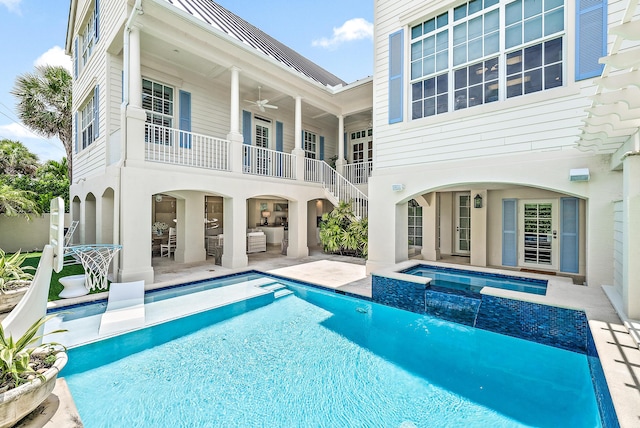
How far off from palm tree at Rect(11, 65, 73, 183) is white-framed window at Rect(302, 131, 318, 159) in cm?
1338

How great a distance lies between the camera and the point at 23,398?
2.15 meters

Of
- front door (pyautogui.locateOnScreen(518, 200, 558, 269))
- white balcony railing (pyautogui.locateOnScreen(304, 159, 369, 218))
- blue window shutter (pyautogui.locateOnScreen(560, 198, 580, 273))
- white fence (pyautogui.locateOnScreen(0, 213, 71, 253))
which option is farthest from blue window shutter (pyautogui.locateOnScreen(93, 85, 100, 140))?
blue window shutter (pyautogui.locateOnScreen(560, 198, 580, 273))

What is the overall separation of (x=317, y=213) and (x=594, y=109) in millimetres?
11930

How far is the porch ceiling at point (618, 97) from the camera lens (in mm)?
2381

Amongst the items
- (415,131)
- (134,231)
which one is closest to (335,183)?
(415,131)

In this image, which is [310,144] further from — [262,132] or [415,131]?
[415,131]

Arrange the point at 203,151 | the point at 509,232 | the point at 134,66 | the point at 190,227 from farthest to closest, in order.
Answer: the point at 190,227 < the point at 509,232 < the point at 203,151 < the point at 134,66

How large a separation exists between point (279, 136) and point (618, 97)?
11337 mm

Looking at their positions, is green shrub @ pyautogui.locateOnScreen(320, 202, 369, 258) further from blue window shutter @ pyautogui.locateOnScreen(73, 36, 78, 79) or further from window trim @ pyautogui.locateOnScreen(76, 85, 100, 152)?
blue window shutter @ pyautogui.locateOnScreen(73, 36, 78, 79)

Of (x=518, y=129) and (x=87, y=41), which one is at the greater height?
(x=87, y=41)

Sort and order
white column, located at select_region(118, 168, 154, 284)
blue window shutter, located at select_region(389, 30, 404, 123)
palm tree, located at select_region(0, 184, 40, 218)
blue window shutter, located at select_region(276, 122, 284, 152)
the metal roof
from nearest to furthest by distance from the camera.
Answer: white column, located at select_region(118, 168, 154, 284)
blue window shutter, located at select_region(389, 30, 404, 123)
the metal roof
palm tree, located at select_region(0, 184, 40, 218)
blue window shutter, located at select_region(276, 122, 284, 152)

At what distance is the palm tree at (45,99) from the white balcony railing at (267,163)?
12.8 metres

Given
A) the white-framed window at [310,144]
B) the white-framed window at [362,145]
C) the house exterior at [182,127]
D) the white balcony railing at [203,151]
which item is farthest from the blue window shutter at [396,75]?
the white-framed window at [310,144]

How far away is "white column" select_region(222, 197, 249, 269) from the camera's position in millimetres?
9234
